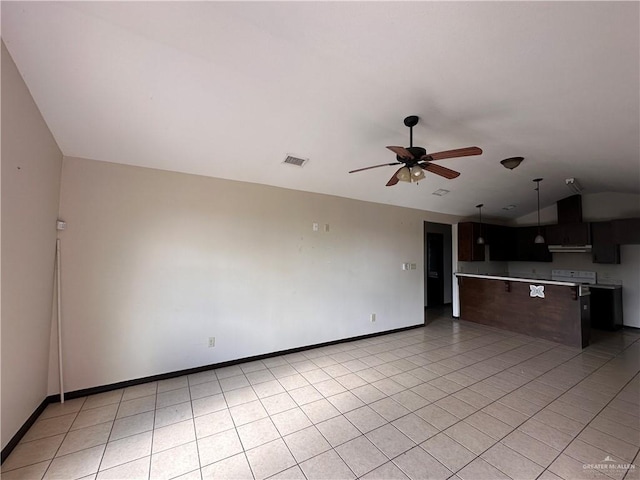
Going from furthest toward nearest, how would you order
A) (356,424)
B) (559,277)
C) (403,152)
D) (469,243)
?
(559,277)
(469,243)
(356,424)
(403,152)

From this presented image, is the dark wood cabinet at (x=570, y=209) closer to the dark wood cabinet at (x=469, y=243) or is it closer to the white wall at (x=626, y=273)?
the white wall at (x=626, y=273)

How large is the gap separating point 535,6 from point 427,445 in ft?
9.94

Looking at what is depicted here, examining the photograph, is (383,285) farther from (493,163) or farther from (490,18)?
(490,18)

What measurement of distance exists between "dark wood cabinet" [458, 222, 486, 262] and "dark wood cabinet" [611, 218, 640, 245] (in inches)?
91.2

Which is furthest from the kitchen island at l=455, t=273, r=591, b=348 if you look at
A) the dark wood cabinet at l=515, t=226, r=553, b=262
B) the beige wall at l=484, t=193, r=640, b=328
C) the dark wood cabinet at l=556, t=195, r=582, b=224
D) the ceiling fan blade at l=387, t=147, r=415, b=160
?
the ceiling fan blade at l=387, t=147, r=415, b=160

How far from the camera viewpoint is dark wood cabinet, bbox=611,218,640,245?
499 centimetres

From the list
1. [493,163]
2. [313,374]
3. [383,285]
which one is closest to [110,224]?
[313,374]

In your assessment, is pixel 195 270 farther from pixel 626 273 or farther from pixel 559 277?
pixel 626 273

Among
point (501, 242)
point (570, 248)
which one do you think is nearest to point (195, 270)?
point (501, 242)

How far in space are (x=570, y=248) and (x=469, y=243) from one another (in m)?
2.31

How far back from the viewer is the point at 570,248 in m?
5.97

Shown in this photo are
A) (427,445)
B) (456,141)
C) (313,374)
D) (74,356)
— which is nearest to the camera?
(427,445)

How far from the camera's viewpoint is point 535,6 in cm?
140

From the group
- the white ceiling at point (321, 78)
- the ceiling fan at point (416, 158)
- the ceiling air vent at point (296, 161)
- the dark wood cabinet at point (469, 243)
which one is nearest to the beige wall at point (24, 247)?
the white ceiling at point (321, 78)
